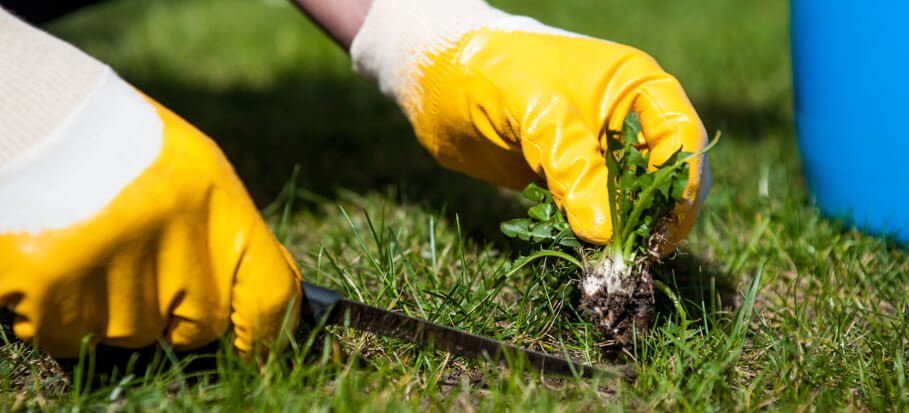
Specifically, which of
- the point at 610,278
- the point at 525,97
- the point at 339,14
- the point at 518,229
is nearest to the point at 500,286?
the point at 518,229

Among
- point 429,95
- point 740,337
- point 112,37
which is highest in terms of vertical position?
point 429,95

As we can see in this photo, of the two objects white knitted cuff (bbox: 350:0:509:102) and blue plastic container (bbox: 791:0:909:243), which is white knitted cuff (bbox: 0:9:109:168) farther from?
blue plastic container (bbox: 791:0:909:243)

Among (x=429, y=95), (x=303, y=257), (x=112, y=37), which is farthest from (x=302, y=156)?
(x=112, y=37)

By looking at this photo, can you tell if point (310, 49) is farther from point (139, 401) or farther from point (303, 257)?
point (139, 401)

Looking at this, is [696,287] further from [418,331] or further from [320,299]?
[320,299]

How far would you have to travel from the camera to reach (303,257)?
2041 mm

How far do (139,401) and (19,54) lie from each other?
1.89ft

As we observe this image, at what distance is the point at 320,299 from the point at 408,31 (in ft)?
2.21

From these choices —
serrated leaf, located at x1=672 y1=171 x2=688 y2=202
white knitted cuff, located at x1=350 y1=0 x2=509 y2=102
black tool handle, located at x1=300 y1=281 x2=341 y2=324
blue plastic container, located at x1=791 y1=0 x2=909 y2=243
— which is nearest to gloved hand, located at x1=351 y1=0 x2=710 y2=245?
white knitted cuff, located at x1=350 y1=0 x2=509 y2=102

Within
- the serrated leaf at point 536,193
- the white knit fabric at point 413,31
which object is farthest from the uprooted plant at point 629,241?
the white knit fabric at point 413,31

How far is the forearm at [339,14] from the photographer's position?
1.88 m

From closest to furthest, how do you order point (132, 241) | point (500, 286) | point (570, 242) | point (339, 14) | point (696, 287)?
1. point (132, 241)
2. point (570, 242)
3. point (500, 286)
4. point (696, 287)
5. point (339, 14)

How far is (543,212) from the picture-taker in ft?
4.98

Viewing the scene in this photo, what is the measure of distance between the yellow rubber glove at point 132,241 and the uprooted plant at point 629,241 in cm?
50
